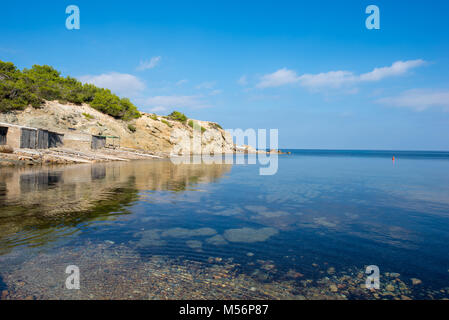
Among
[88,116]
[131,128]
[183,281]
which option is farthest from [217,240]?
[131,128]

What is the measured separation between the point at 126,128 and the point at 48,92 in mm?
18796

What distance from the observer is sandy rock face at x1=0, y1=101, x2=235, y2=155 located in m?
49.0

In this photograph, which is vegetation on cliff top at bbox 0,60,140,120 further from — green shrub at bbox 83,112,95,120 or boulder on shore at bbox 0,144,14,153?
boulder on shore at bbox 0,144,14,153

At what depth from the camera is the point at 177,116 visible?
99.4 m

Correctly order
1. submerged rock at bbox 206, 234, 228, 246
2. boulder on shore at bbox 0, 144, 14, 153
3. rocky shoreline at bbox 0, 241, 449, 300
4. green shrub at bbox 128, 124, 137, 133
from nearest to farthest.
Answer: rocky shoreline at bbox 0, 241, 449, 300 → submerged rock at bbox 206, 234, 228, 246 → boulder on shore at bbox 0, 144, 14, 153 → green shrub at bbox 128, 124, 137, 133

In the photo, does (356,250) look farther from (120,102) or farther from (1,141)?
(120,102)

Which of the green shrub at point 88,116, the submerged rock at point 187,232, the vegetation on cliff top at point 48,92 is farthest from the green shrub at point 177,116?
the submerged rock at point 187,232

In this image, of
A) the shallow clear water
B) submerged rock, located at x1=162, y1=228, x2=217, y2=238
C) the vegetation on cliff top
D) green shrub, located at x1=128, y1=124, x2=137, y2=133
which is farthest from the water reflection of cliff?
green shrub, located at x1=128, y1=124, x2=137, y2=133

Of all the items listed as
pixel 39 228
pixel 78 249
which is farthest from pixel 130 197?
pixel 78 249

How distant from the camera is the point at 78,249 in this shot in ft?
22.9

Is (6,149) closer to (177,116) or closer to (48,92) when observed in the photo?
(48,92)

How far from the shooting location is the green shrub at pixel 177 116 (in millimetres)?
98875

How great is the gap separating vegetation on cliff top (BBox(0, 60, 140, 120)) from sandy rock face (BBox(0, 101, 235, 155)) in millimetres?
1923
